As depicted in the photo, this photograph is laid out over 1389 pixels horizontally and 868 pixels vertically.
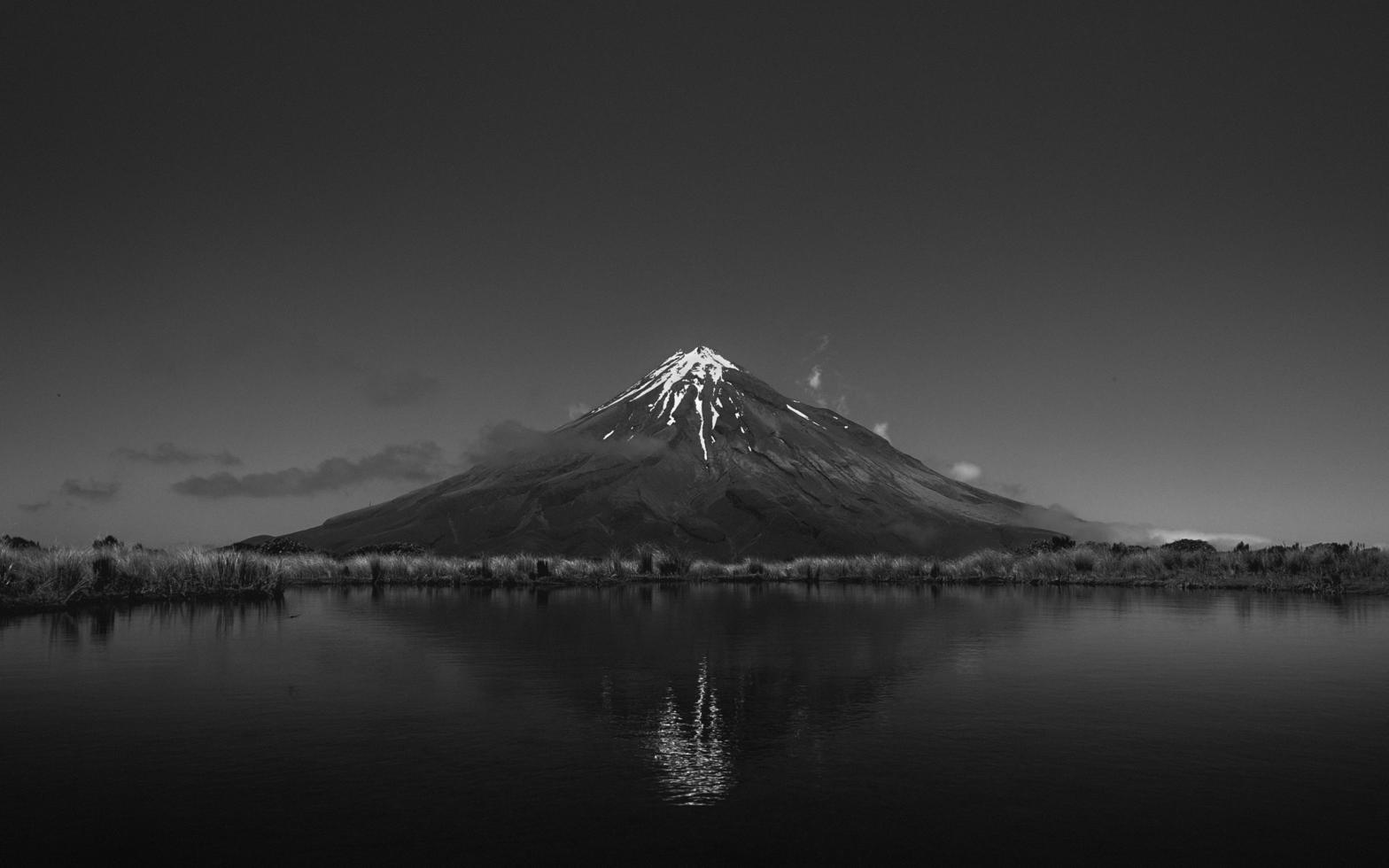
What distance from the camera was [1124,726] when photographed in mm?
11539

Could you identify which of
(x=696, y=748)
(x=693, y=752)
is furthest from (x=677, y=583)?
(x=693, y=752)

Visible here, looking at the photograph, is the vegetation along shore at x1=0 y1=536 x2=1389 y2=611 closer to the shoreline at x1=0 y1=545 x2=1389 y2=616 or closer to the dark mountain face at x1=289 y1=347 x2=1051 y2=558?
the shoreline at x1=0 y1=545 x2=1389 y2=616

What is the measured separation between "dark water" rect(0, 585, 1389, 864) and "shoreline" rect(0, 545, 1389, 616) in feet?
32.0

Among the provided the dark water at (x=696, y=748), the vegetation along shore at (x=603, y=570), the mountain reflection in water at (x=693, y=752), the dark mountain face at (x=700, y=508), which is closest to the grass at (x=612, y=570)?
the vegetation along shore at (x=603, y=570)

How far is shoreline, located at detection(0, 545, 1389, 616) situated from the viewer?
95.8 feet

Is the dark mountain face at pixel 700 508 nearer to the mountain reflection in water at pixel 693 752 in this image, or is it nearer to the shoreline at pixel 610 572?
the shoreline at pixel 610 572

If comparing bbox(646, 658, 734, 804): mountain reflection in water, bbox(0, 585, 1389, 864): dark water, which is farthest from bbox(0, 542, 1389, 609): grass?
bbox(646, 658, 734, 804): mountain reflection in water

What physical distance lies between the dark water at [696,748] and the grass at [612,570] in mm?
9936

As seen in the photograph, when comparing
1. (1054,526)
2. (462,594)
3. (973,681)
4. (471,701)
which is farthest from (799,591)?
(1054,526)

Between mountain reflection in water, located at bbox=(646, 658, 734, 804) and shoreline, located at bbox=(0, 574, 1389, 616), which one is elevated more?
mountain reflection in water, located at bbox=(646, 658, 734, 804)

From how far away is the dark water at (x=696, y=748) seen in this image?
7.48m

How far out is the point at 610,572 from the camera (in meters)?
51.8

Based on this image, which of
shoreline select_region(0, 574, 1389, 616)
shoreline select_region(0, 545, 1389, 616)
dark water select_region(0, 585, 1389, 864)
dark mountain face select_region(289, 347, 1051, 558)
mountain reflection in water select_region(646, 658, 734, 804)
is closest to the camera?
dark water select_region(0, 585, 1389, 864)

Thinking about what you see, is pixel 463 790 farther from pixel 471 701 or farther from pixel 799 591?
pixel 799 591
